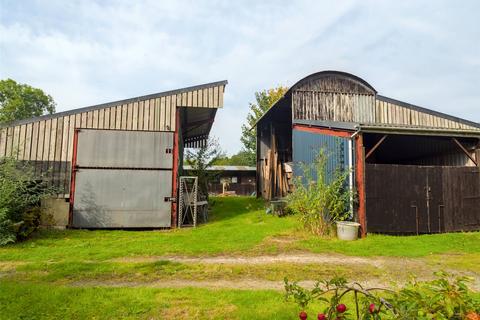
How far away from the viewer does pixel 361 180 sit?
9391mm

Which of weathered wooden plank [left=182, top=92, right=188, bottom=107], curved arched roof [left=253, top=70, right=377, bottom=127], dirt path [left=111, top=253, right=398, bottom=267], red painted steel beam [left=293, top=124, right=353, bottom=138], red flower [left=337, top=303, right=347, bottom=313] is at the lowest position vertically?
dirt path [left=111, top=253, right=398, bottom=267]

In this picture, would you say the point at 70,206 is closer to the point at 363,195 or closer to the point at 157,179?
the point at 157,179

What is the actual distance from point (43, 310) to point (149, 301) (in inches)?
53.7

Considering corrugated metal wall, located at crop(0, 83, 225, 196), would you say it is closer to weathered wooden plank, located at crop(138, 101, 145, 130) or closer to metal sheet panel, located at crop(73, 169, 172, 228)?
weathered wooden plank, located at crop(138, 101, 145, 130)

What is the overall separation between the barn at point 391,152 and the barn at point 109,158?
654cm

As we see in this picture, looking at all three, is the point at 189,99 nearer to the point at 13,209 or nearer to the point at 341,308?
the point at 13,209

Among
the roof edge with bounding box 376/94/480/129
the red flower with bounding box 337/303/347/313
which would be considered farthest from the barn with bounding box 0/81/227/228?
the roof edge with bounding box 376/94/480/129

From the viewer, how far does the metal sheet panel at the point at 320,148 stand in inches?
406

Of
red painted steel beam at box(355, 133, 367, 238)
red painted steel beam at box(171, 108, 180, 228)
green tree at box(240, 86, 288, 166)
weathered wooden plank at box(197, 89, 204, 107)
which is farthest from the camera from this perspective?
green tree at box(240, 86, 288, 166)

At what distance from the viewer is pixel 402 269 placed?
6.11m

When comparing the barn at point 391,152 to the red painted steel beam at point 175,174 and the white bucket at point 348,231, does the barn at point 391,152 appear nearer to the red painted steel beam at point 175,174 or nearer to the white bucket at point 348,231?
the white bucket at point 348,231

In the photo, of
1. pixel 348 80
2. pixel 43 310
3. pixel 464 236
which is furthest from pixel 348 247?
pixel 348 80

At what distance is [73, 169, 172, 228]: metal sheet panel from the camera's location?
11.1 metres

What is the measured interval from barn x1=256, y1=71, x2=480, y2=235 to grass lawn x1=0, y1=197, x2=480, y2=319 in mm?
833
